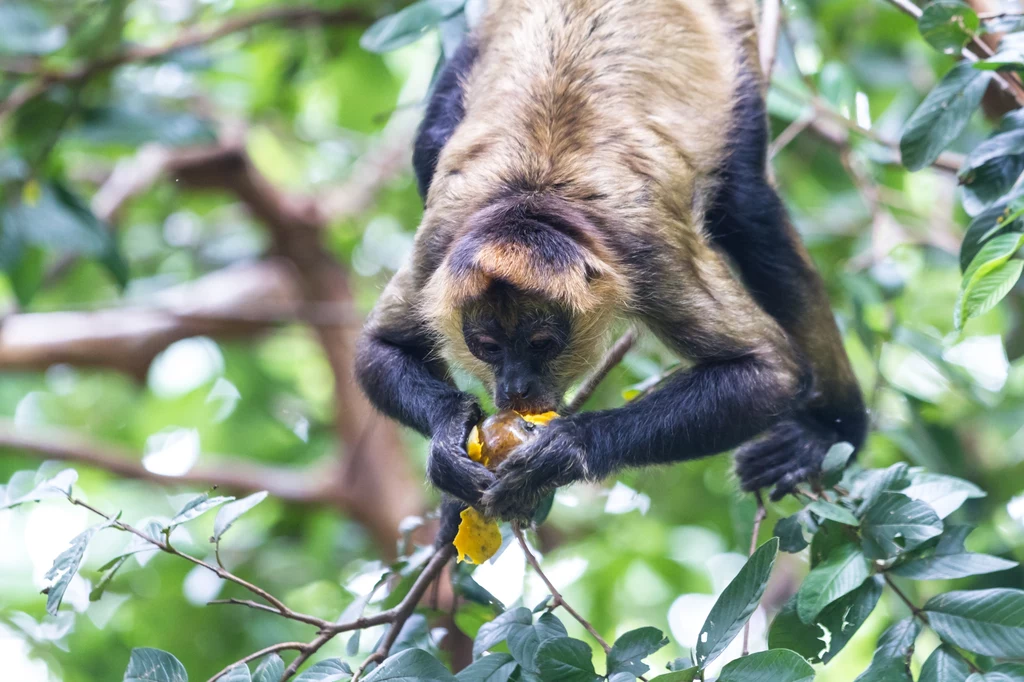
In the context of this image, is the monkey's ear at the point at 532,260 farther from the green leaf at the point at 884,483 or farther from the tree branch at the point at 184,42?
the tree branch at the point at 184,42

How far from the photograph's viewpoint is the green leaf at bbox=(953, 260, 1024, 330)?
2.60 meters

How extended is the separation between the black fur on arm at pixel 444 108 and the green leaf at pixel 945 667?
102 inches

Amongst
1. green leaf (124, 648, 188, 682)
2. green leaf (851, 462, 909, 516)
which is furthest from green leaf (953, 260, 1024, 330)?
green leaf (124, 648, 188, 682)

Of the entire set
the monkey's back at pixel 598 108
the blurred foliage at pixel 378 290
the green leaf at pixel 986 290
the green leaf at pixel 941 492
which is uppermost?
the green leaf at pixel 986 290

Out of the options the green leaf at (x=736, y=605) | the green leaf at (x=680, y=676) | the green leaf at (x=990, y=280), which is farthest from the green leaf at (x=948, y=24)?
the green leaf at (x=680, y=676)

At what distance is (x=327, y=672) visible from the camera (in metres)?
2.58

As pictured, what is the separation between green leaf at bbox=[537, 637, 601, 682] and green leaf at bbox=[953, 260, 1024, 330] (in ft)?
4.19

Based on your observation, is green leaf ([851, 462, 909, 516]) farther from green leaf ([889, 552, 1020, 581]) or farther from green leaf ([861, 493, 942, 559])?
green leaf ([889, 552, 1020, 581])

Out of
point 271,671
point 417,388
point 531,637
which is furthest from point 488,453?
point 271,671

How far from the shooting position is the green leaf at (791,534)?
2984 millimetres

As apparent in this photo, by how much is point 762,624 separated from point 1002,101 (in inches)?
124

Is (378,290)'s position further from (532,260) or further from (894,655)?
(894,655)

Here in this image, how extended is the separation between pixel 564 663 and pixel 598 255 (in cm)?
160

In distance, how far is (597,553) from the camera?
23.5 feet
